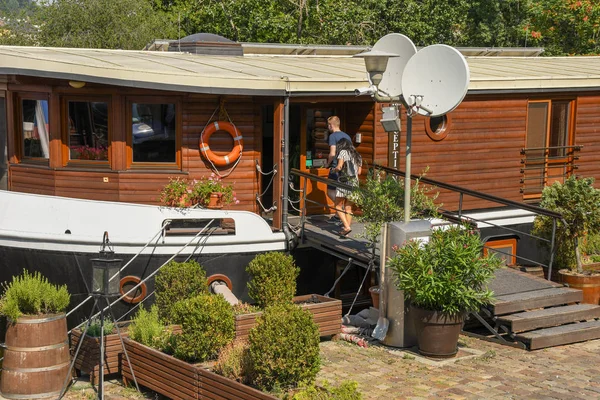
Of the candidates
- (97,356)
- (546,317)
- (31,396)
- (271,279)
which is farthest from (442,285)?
(31,396)

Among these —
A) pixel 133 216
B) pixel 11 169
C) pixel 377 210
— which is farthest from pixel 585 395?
pixel 11 169

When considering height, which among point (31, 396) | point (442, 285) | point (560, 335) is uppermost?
point (442, 285)

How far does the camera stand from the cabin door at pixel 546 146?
15.4 metres

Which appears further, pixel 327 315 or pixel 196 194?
pixel 196 194

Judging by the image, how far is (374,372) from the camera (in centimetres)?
995

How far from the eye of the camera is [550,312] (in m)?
11.3

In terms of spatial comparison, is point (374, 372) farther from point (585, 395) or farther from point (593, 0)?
point (593, 0)

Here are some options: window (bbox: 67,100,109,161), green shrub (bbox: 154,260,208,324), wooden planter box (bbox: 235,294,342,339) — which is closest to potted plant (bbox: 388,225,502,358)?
wooden planter box (bbox: 235,294,342,339)

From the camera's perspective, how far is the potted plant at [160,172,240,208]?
1207 centimetres

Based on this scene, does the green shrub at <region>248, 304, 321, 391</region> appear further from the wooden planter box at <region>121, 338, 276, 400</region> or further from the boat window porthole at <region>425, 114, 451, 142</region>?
the boat window porthole at <region>425, 114, 451, 142</region>

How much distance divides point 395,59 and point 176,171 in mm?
3308

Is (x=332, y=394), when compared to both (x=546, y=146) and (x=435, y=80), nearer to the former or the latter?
(x=435, y=80)

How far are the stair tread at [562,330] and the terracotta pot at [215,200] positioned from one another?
4.24m

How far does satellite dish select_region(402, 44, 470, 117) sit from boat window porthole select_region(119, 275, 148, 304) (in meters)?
4.11
